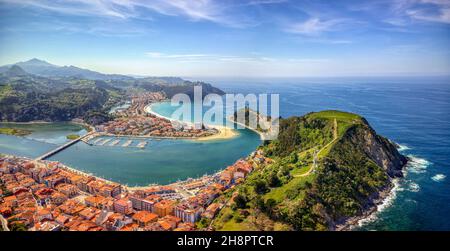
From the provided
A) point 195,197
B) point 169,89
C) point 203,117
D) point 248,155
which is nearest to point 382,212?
point 195,197

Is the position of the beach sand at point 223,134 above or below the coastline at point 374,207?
above

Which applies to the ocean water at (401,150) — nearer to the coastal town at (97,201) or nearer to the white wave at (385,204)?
the white wave at (385,204)

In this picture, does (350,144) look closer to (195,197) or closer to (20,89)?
(195,197)

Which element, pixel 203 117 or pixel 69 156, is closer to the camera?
pixel 69 156

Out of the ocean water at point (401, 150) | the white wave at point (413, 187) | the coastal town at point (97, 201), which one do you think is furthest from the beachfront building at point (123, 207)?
the white wave at point (413, 187)

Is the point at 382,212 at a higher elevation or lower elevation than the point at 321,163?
lower

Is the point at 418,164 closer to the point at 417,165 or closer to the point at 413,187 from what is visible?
the point at 417,165

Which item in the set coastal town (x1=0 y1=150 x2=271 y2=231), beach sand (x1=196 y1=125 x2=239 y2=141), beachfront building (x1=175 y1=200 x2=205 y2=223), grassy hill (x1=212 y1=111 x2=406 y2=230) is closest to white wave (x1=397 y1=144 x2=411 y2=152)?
grassy hill (x1=212 y1=111 x2=406 y2=230)
